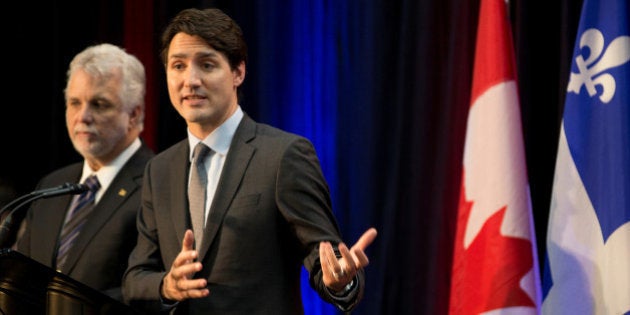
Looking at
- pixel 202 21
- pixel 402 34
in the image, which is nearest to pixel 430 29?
pixel 402 34

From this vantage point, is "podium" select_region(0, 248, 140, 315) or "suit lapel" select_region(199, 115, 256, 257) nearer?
"podium" select_region(0, 248, 140, 315)

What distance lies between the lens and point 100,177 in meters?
4.11

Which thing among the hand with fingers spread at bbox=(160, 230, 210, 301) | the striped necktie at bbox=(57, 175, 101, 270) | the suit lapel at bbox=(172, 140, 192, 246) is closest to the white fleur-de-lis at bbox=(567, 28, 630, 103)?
the suit lapel at bbox=(172, 140, 192, 246)

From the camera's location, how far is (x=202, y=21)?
3318mm

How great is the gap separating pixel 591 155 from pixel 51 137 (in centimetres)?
338

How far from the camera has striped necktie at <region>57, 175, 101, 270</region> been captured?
396 cm

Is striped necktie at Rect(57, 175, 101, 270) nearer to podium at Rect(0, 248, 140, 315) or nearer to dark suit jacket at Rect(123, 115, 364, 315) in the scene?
dark suit jacket at Rect(123, 115, 364, 315)

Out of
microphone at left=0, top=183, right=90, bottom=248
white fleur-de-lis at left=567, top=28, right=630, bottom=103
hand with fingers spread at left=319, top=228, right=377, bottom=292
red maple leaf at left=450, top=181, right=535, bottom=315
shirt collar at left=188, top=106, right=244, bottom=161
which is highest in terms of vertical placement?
white fleur-de-lis at left=567, top=28, right=630, bottom=103

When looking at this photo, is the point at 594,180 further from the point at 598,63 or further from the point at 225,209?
the point at 225,209

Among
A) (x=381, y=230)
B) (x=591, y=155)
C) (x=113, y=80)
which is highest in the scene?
(x=113, y=80)

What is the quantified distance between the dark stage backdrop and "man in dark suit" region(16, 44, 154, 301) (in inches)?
32.4

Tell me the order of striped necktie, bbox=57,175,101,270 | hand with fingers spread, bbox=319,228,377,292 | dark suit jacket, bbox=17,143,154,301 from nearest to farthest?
hand with fingers spread, bbox=319,228,377,292
dark suit jacket, bbox=17,143,154,301
striped necktie, bbox=57,175,101,270

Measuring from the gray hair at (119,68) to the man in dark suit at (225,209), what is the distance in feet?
2.60

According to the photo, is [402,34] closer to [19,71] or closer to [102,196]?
[102,196]
